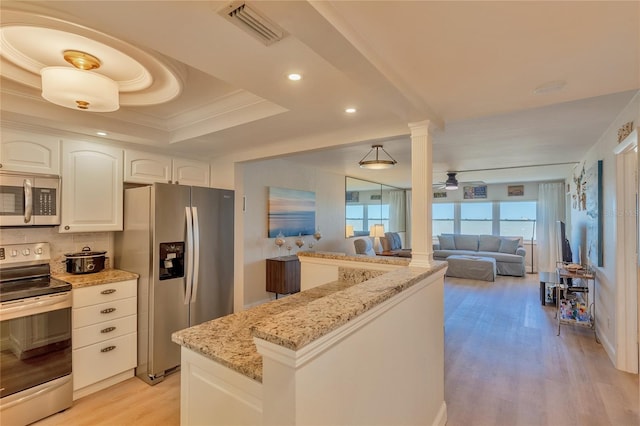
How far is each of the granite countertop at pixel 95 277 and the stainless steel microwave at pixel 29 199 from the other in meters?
0.48

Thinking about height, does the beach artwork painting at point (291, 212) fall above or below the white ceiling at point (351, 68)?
below

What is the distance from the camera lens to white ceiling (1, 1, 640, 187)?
3.83 feet

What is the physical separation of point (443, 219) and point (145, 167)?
27.4 ft

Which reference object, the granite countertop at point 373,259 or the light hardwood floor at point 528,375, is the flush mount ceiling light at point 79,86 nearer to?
the granite countertop at point 373,259

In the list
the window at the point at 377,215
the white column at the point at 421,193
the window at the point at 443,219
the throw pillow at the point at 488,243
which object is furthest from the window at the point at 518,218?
the white column at the point at 421,193

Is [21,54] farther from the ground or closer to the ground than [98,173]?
farther from the ground

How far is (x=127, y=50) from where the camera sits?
1.71 meters

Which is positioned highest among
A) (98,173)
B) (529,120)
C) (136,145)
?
(529,120)

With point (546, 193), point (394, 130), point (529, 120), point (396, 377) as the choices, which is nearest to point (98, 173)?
point (394, 130)

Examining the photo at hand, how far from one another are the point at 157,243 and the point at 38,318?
2.94ft

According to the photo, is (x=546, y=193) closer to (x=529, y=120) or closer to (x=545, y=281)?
(x=545, y=281)

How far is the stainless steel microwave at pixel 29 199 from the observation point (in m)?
2.28

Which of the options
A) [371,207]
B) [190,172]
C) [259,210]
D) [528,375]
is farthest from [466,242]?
[190,172]

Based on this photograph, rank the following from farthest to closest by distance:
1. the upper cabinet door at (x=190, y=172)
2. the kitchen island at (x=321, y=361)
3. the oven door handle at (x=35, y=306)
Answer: the upper cabinet door at (x=190, y=172) → the oven door handle at (x=35, y=306) → the kitchen island at (x=321, y=361)
